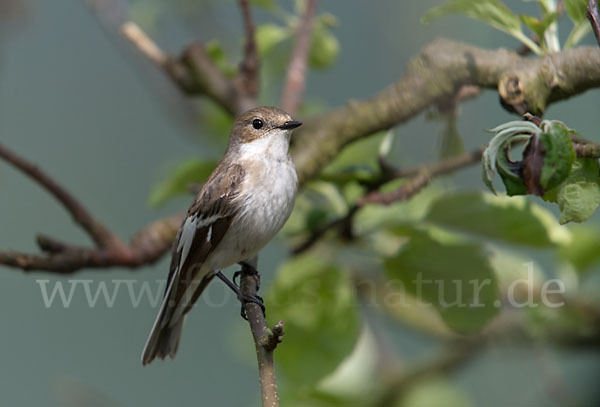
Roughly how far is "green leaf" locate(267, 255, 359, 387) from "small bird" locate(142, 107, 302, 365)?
16 centimetres

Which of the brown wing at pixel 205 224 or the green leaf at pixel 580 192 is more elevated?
the brown wing at pixel 205 224

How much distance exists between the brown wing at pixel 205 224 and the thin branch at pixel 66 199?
0.20 m

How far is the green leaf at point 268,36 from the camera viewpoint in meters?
2.41

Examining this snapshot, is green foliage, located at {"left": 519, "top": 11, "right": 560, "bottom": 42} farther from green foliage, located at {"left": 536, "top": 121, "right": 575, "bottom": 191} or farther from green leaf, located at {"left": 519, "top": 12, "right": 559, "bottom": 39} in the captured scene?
green foliage, located at {"left": 536, "top": 121, "right": 575, "bottom": 191}

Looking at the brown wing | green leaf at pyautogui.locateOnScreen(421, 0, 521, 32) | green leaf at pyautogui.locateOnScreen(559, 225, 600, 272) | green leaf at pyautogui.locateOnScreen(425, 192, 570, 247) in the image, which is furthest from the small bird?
green leaf at pyautogui.locateOnScreen(559, 225, 600, 272)

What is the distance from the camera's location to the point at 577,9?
142 centimetres

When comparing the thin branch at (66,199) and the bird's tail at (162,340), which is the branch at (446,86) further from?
the bird's tail at (162,340)

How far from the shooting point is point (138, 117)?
20.1 ft

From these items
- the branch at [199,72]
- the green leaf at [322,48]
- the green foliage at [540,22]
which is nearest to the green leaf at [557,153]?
the green foliage at [540,22]

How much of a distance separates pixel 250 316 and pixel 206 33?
6.90 ft

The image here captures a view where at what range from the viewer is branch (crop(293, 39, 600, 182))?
54.6 inches

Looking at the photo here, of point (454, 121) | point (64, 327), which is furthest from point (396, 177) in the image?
point (64, 327)

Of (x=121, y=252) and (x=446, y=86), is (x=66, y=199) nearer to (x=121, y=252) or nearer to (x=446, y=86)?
(x=121, y=252)

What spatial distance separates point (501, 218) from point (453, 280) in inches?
8.9
